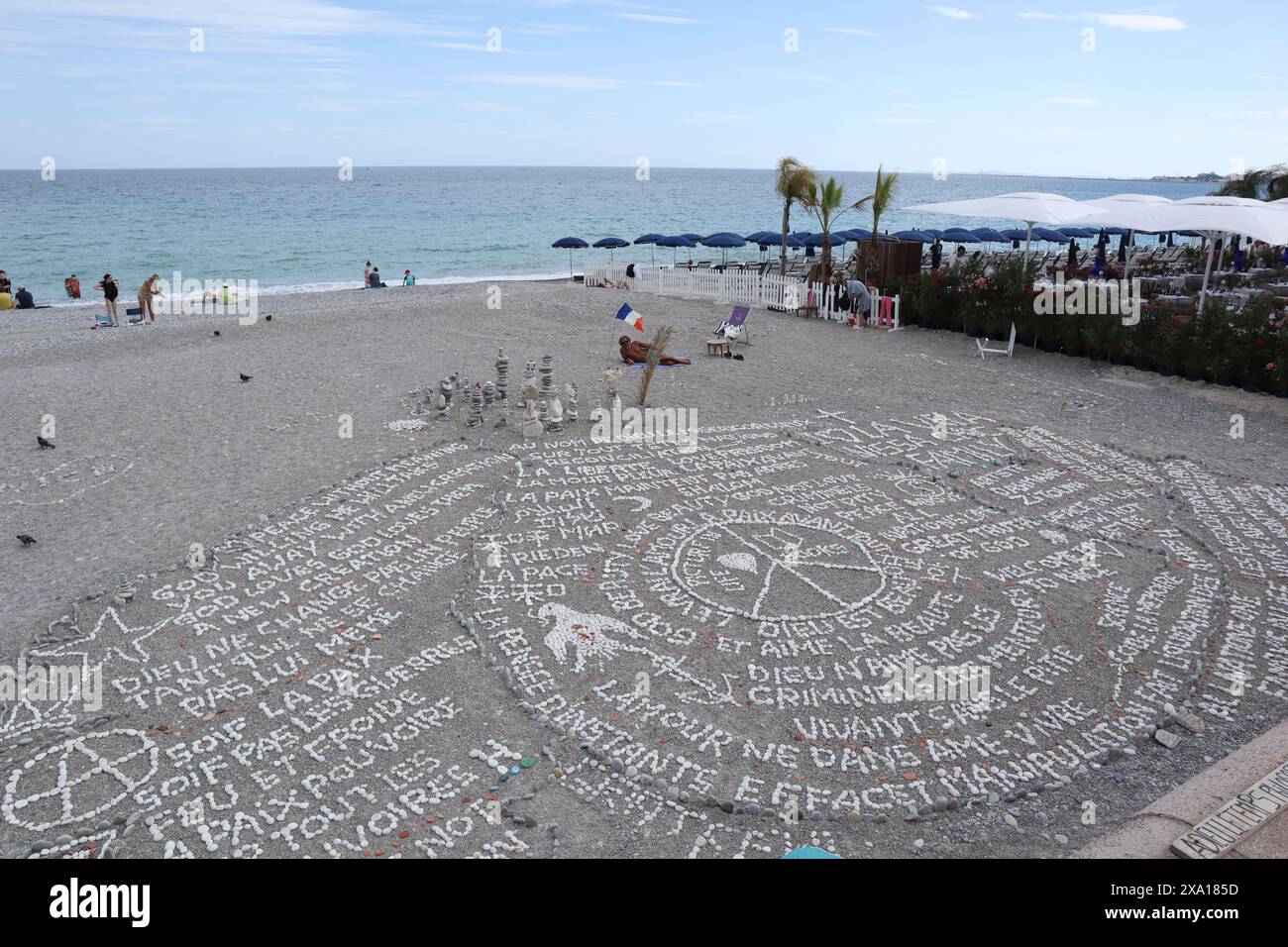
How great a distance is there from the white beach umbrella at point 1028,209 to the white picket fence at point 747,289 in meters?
3.01

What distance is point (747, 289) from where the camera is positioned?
2602cm

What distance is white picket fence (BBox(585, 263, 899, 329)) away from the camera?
2267 cm

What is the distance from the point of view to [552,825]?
5469 mm

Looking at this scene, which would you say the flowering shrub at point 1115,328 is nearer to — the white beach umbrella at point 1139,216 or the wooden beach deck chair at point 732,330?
the white beach umbrella at point 1139,216

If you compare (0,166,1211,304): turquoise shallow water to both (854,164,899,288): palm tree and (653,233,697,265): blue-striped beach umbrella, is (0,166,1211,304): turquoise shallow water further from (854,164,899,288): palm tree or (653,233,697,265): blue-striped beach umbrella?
(854,164,899,288): palm tree

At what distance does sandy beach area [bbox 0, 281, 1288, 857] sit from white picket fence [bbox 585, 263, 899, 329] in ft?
25.3

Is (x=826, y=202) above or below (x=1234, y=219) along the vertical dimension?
above

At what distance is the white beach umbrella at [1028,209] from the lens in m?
22.1

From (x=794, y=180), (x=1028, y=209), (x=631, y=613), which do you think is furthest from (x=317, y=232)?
(x=631, y=613)

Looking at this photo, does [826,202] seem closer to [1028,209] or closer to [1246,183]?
[1028,209]

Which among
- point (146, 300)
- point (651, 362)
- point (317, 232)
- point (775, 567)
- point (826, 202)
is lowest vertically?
point (775, 567)

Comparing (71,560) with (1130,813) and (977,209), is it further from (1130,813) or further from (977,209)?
(977,209)

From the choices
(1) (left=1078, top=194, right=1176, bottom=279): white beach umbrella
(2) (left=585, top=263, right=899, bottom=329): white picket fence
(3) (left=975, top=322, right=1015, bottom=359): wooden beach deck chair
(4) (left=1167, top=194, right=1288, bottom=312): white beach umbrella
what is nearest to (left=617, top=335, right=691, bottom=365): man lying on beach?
(3) (left=975, top=322, right=1015, bottom=359): wooden beach deck chair

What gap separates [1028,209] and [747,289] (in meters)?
8.03
